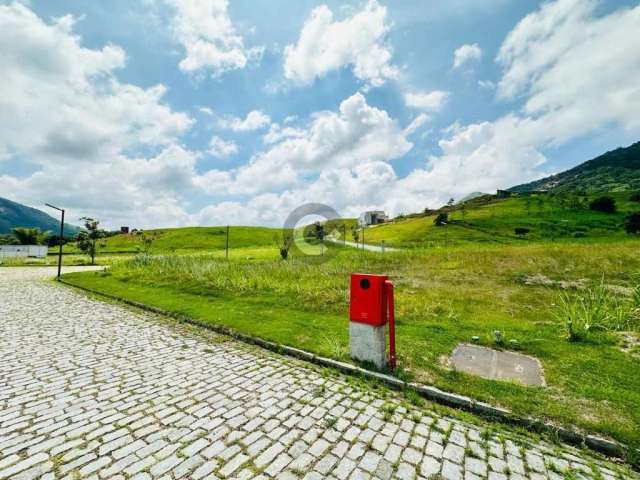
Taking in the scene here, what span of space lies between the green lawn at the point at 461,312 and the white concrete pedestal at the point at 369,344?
40 cm

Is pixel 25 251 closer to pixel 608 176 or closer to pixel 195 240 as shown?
pixel 195 240

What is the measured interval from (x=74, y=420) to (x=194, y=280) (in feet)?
41.7

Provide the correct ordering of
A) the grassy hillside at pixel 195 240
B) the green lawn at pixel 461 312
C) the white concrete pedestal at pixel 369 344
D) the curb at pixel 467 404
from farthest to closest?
the grassy hillside at pixel 195 240
the white concrete pedestal at pixel 369 344
the green lawn at pixel 461 312
the curb at pixel 467 404

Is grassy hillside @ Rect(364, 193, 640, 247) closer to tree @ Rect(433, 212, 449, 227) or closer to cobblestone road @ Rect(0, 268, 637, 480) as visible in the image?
tree @ Rect(433, 212, 449, 227)

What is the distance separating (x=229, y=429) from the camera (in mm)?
3770

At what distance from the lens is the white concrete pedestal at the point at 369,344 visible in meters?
5.54

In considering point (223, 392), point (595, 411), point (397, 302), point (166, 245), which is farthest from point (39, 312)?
point (166, 245)

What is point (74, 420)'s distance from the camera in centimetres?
396

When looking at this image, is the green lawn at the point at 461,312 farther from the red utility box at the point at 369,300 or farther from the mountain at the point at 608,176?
the mountain at the point at 608,176

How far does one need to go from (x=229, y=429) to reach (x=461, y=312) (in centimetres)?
806

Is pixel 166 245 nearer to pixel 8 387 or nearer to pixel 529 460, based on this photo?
pixel 8 387

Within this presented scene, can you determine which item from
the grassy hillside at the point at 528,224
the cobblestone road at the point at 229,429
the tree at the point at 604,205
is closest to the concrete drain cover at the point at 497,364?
the cobblestone road at the point at 229,429

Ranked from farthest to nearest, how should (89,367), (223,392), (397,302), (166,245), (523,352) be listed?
(166,245)
(397,302)
(523,352)
(89,367)
(223,392)

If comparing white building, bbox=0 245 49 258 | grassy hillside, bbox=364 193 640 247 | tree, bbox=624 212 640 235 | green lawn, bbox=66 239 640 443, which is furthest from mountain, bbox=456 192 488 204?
white building, bbox=0 245 49 258
